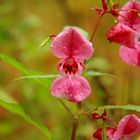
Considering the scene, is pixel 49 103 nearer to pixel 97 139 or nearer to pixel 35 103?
pixel 35 103

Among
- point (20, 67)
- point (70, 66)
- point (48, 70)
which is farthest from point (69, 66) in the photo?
point (48, 70)

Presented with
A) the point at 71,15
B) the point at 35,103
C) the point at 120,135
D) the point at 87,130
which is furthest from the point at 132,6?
the point at 71,15

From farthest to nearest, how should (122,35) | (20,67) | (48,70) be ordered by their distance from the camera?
(48,70)
(20,67)
(122,35)

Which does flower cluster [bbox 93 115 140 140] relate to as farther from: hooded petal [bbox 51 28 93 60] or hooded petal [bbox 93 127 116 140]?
hooded petal [bbox 51 28 93 60]

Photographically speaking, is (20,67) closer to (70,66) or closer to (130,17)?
(70,66)

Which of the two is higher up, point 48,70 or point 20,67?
point 20,67
